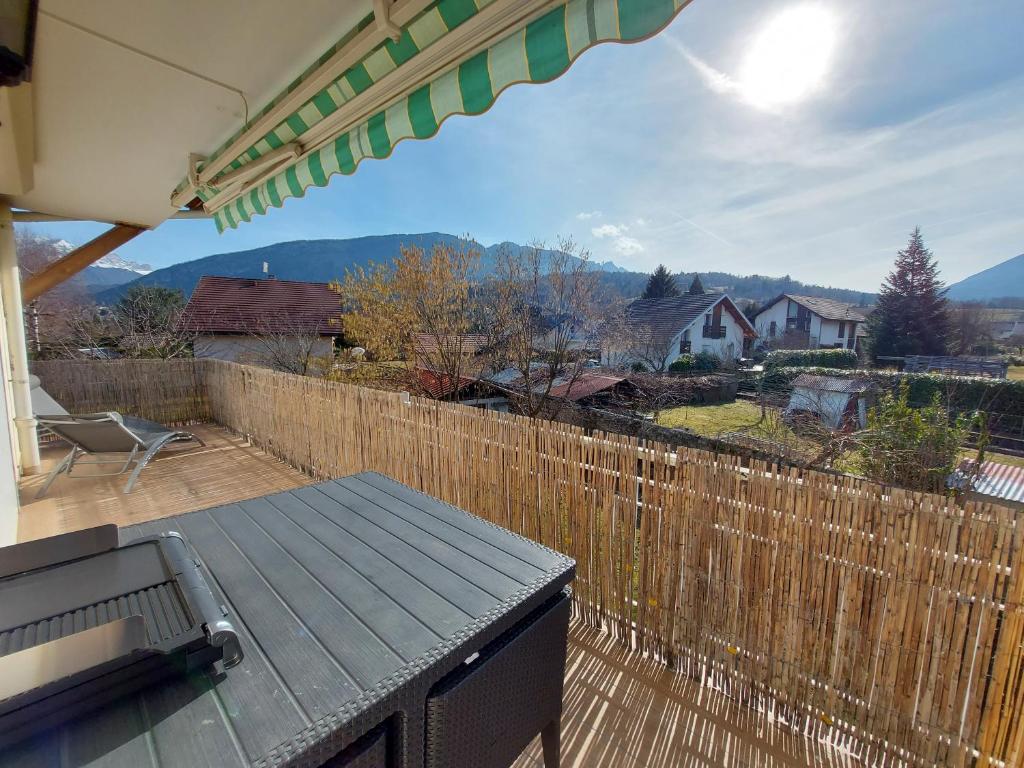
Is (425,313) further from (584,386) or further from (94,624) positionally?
(94,624)

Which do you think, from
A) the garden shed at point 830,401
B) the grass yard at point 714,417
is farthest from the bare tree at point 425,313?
the garden shed at point 830,401

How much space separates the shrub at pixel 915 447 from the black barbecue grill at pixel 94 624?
6.61 m

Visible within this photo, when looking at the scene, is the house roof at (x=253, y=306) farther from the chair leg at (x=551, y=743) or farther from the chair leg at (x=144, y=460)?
the chair leg at (x=551, y=743)

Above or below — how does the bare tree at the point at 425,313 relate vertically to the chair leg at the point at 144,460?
above

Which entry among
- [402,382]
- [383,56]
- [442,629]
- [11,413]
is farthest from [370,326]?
[442,629]

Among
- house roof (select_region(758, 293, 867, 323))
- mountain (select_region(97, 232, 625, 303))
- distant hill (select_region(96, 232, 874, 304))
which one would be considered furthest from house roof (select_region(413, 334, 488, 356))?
mountain (select_region(97, 232, 625, 303))

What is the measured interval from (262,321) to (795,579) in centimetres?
1418

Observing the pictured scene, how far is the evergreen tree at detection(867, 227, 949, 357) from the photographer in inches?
909

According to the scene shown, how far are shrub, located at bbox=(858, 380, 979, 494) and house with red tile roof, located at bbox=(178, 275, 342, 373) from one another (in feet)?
33.9

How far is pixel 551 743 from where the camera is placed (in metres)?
1.69

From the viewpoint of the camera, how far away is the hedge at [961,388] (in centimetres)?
1235

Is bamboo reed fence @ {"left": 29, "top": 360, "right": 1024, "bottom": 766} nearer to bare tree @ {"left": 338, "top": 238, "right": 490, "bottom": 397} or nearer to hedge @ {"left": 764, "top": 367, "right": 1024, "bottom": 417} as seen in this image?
bare tree @ {"left": 338, "top": 238, "right": 490, "bottom": 397}

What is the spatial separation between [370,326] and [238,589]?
7.83 meters

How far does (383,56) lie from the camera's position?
179 centimetres
